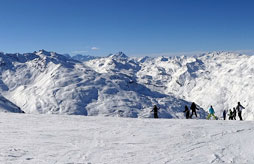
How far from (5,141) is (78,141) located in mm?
4761

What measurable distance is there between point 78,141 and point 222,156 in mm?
9369

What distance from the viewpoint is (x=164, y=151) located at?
16516mm

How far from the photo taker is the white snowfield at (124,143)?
14.8m

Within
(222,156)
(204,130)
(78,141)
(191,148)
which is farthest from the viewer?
(204,130)

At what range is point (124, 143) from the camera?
18.4m

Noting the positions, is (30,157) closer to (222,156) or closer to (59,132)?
(59,132)

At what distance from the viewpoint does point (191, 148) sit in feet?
56.3

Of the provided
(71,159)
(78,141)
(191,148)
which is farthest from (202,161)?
(78,141)

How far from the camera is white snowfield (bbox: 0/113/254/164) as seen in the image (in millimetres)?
14820

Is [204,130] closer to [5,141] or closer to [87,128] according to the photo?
[87,128]

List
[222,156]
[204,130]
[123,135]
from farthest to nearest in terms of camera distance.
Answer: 1. [204,130]
2. [123,135]
3. [222,156]

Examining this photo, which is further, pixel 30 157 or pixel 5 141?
pixel 5 141

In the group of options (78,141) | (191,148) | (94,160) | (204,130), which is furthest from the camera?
(204,130)

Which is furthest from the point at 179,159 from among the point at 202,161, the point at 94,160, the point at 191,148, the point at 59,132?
the point at 59,132
